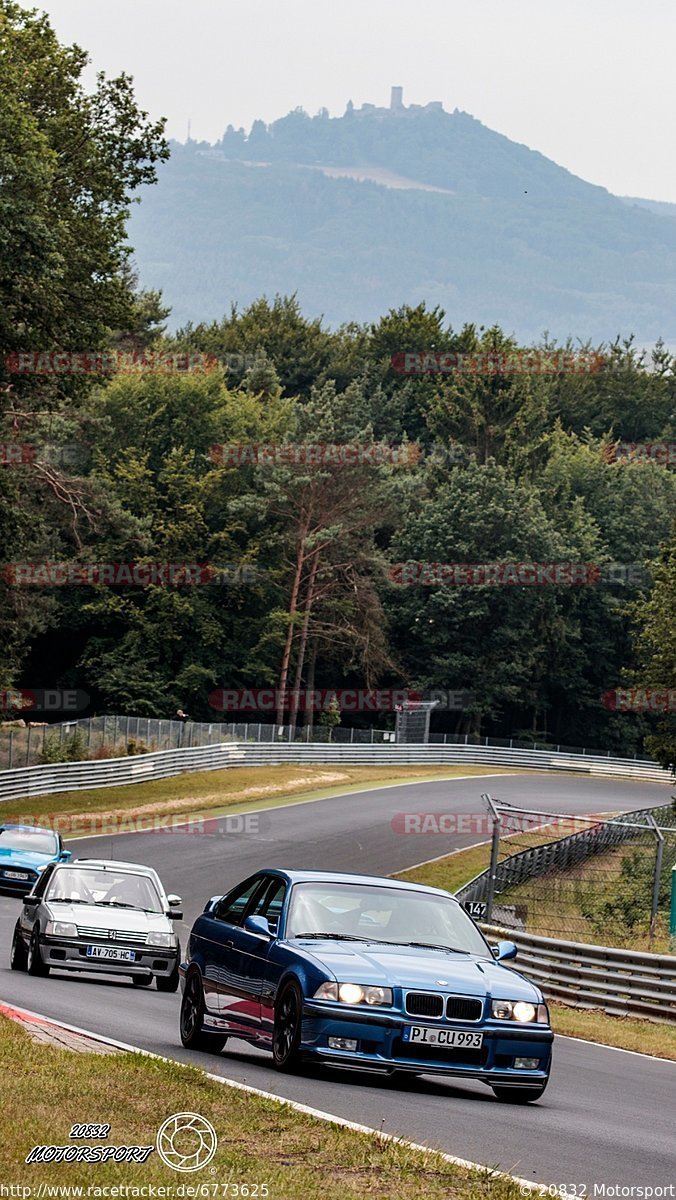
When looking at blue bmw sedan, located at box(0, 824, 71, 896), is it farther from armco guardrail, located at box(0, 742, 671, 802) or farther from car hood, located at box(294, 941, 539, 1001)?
car hood, located at box(294, 941, 539, 1001)

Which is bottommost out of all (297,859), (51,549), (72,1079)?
(297,859)

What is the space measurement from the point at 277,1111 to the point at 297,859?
107 feet

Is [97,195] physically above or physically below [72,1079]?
above

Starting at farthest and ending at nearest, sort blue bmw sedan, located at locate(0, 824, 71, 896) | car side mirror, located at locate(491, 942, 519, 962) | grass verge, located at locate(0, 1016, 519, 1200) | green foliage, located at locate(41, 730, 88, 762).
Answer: green foliage, located at locate(41, 730, 88, 762), blue bmw sedan, located at locate(0, 824, 71, 896), car side mirror, located at locate(491, 942, 519, 962), grass verge, located at locate(0, 1016, 519, 1200)

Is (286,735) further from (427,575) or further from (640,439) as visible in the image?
(640,439)

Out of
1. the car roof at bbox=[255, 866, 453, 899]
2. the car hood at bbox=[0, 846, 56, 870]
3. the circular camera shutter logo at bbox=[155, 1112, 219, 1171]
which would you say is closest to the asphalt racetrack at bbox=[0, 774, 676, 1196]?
the car hood at bbox=[0, 846, 56, 870]

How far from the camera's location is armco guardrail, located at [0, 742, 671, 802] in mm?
51344

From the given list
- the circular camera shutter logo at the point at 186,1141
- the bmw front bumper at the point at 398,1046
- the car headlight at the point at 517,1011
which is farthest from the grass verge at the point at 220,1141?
the car headlight at the point at 517,1011

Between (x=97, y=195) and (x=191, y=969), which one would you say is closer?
(x=191, y=969)

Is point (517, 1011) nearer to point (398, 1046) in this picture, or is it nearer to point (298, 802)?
point (398, 1046)

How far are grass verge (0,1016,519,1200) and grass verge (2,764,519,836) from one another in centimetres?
3676

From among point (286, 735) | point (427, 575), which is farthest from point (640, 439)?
point (286, 735)

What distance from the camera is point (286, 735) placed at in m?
72.6

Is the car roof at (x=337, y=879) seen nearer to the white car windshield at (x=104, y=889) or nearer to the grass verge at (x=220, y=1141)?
the grass verge at (x=220, y=1141)
